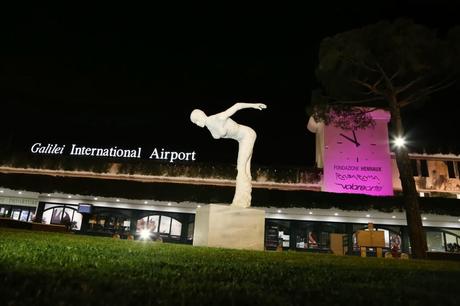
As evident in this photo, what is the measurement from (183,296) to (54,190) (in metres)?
23.9

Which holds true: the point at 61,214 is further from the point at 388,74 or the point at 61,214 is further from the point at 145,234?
the point at 388,74

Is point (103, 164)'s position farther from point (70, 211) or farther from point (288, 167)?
point (288, 167)

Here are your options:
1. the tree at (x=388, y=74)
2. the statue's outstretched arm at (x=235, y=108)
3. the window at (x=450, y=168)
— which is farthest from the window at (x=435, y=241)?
the statue's outstretched arm at (x=235, y=108)

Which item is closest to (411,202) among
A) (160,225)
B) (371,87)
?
(371,87)

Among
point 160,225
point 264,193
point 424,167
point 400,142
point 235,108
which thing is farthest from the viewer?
point 424,167

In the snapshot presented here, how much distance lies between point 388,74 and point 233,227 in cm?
933

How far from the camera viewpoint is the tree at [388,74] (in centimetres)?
1263

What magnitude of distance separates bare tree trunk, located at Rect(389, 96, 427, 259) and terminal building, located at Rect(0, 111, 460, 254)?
9482 millimetres

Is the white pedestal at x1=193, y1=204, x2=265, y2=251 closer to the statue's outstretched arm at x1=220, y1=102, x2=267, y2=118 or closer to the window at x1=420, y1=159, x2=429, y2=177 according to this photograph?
the statue's outstretched arm at x1=220, y1=102, x2=267, y2=118

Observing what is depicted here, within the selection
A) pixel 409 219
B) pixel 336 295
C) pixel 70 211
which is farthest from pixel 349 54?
pixel 70 211

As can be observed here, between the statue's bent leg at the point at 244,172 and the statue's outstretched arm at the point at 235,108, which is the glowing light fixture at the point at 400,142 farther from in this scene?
the statue's bent leg at the point at 244,172

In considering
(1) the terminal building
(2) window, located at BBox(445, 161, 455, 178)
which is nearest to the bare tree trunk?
(1) the terminal building

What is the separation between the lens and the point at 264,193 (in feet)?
71.6

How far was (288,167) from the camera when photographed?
1021 inches
